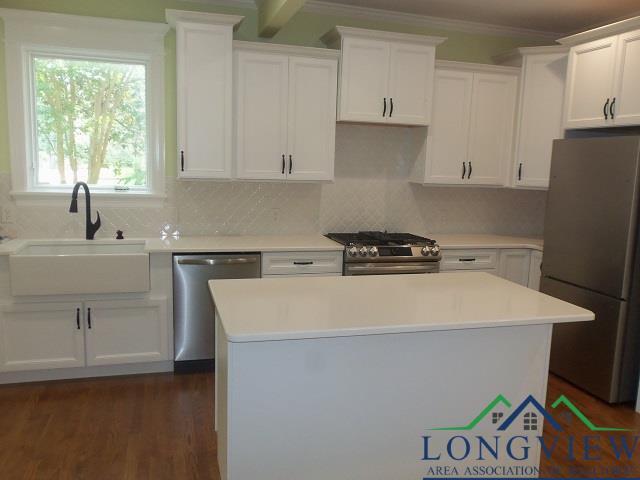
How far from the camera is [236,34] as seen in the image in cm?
388

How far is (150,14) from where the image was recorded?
3680 millimetres

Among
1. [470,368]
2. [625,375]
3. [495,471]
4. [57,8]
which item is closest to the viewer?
[470,368]

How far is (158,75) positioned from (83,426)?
2424 millimetres

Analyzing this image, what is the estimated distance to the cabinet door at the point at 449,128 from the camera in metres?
4.10

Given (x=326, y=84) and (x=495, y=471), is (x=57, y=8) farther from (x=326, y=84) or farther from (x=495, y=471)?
(x=495, y=471)

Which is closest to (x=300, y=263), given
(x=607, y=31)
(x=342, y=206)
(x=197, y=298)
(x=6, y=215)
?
(x=197, y=298)

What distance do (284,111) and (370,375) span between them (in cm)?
231

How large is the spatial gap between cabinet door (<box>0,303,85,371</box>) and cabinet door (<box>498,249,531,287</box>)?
314cm

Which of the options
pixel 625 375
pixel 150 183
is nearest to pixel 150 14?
pixel 150 183

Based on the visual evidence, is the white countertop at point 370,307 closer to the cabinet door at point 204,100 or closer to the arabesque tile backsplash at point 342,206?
the cabinet door at point 204,100

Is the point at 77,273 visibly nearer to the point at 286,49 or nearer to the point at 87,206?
the point at 87,206

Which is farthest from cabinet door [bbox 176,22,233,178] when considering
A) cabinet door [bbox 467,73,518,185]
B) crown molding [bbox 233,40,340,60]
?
cabinet door [bbox 467,73,518,185]

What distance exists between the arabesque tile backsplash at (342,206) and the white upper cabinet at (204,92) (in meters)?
0.38

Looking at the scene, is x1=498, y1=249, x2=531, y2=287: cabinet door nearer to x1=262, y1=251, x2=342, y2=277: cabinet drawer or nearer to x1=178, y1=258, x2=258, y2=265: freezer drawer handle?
x1=262, y1=251, x2=342, y2=277: cabinet drawer
